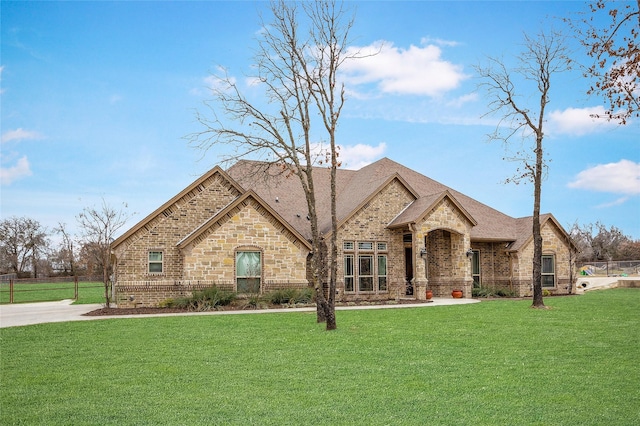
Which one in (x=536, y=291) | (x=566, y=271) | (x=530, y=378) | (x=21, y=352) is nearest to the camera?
(x=530, y=378)

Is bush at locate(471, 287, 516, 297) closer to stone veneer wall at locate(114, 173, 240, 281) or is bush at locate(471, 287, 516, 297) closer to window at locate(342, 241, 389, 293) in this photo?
window at locate(342, 241, 389, 293)

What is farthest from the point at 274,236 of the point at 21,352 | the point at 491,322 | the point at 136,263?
the point at 21,352

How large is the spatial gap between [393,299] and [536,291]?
27.2 feet

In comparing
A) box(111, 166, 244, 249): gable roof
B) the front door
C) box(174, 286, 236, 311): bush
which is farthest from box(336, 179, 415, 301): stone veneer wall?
box(174, 286, 236, 311): bush

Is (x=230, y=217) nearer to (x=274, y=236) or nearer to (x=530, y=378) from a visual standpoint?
(x=274, y=236)

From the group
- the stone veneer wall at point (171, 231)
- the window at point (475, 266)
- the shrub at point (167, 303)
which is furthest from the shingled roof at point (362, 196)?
the shrub at point (167, 303)

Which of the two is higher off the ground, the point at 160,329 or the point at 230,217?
the point at 230,217

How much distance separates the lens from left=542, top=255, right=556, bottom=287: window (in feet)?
105

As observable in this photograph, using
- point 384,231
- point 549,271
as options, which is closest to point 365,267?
point 384,231

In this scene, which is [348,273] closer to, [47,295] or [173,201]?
[173,201]

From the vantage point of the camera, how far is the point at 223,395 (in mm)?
8578

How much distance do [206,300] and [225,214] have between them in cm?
386

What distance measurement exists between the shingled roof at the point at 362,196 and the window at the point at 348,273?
1766 mm

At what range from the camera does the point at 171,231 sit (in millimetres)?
25219
